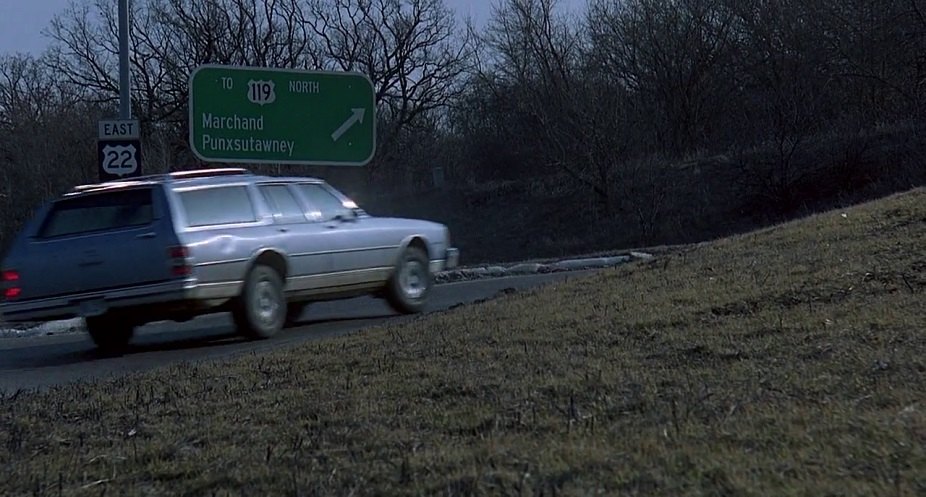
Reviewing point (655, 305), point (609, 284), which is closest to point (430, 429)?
point (655, 305)

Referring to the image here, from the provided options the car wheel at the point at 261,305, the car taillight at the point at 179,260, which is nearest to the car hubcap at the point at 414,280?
the car wheel at the point at 261,305

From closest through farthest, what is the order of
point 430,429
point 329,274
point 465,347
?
point 430,429
point 465,347
point 329,274

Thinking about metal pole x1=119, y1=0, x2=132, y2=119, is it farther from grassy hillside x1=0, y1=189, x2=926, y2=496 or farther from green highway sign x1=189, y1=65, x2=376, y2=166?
grassy hillside x1=0, y1=189, x2=926, y2=496

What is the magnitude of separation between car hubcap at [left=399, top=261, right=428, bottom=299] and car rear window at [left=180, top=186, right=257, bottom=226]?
2.31 m

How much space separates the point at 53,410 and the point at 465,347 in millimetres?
2611

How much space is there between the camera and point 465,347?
8.36m

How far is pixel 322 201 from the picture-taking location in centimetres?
1318

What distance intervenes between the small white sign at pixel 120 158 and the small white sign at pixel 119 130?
0.12 metres

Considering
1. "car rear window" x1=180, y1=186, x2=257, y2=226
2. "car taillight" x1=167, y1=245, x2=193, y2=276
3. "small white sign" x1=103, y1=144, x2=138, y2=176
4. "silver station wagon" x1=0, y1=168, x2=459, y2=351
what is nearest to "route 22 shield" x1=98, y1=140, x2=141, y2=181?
"small white sign" x1=103, y1=144, x2=138, y2=176

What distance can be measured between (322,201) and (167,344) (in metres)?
2.14

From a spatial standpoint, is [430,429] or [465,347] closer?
[430,429]

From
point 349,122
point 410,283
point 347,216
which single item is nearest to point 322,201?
point 347,216

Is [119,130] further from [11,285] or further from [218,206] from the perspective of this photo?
[11,285]

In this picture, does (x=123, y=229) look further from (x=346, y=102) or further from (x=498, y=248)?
(x=498, y=248)
